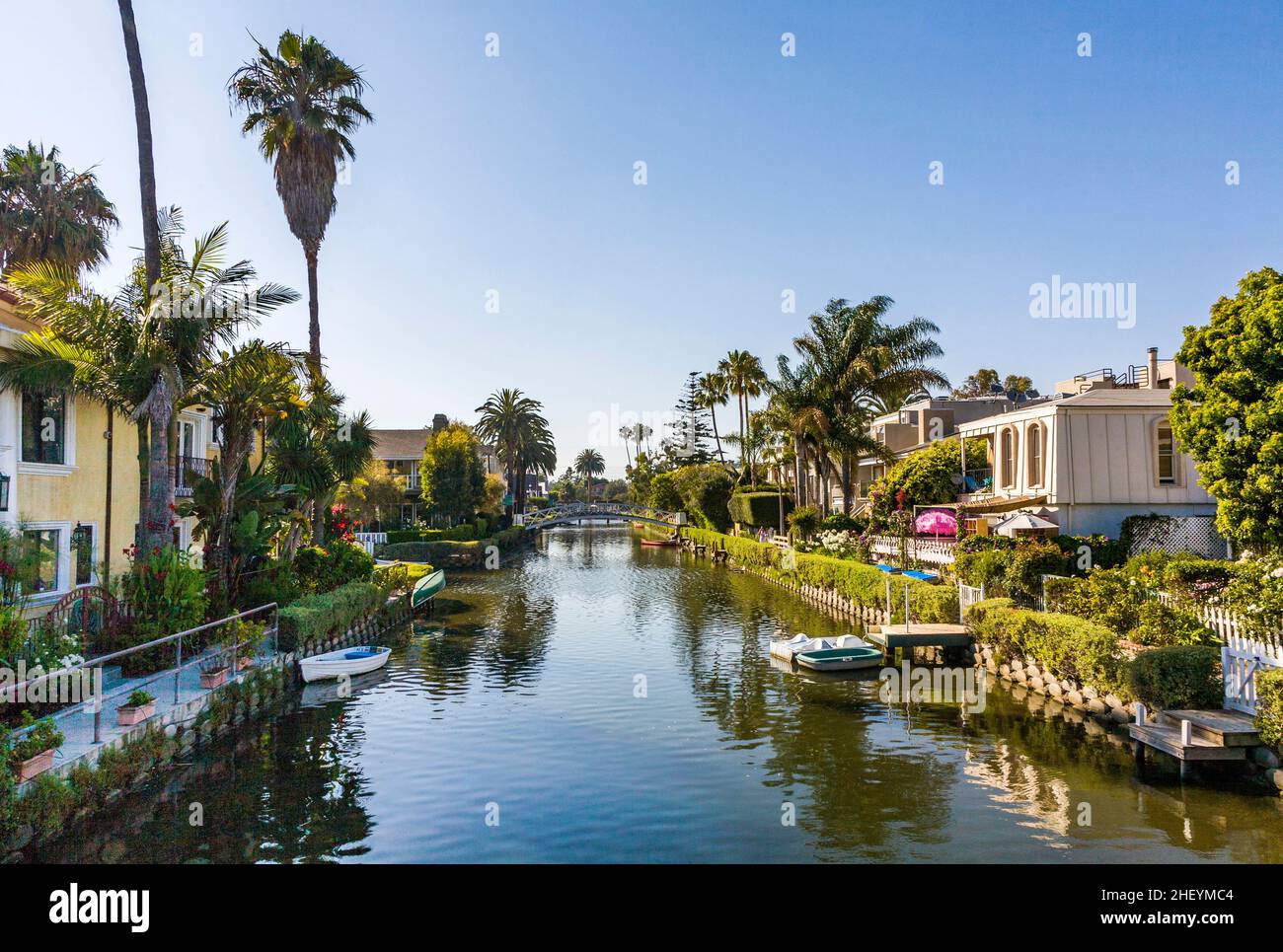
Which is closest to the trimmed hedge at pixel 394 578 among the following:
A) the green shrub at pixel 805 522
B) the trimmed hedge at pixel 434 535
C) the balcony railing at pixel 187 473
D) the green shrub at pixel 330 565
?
the green shrub at pixel 330 565

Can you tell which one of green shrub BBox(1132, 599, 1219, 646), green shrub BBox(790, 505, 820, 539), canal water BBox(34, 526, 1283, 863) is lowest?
canal water BBox(34, 526, 1283, 863)

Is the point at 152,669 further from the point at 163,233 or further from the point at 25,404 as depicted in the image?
the point at 163,233

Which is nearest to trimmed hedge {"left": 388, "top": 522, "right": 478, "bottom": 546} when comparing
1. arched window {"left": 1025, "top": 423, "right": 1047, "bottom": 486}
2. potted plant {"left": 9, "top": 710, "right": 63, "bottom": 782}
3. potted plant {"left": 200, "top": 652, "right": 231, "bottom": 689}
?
potted plant {"left": 200, "top": 652, "right": 231, "bottom": 689}

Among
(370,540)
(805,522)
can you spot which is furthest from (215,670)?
(805,522)

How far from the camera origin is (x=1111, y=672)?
18.1 m

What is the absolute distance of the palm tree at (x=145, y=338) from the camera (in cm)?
1954

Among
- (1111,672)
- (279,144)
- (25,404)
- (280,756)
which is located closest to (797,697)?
(1111,672)

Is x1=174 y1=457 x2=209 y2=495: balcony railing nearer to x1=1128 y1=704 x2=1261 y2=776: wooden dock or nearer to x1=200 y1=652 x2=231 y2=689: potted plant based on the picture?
x1=200 y1=652 x2=231 y2=689: potted plant

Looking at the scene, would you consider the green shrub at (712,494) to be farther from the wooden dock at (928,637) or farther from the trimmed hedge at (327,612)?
the wooden dock at (928,637)

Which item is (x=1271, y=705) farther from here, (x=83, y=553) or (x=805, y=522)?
(x=805, y=522)

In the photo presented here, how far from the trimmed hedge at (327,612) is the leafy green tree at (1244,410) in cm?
2420

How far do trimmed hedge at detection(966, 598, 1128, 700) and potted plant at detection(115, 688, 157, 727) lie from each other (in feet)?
63.6

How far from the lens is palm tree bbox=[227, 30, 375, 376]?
108 feet

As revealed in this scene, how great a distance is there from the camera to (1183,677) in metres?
15.7
